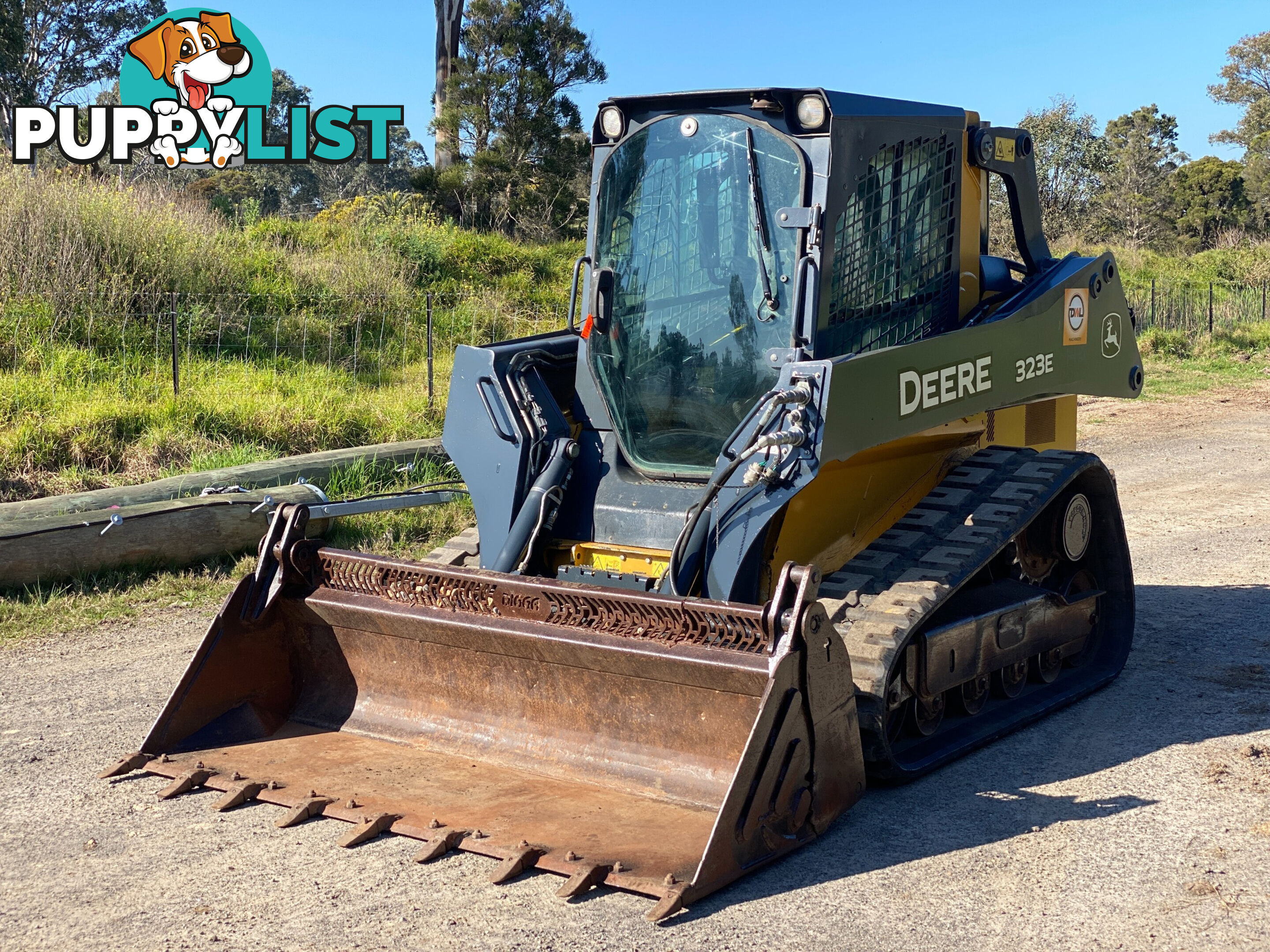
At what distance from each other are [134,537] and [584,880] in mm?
5076

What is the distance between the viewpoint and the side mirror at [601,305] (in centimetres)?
575

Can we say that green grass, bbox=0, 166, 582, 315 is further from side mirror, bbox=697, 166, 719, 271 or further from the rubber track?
the rubber track

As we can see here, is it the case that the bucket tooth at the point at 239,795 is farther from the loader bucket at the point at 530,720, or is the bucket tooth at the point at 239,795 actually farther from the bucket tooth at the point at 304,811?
the bucket tooth at the point at 304,811

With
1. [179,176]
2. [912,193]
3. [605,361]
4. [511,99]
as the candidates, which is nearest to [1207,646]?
[912,193]

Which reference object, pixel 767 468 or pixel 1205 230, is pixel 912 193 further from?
pixel 1205 230

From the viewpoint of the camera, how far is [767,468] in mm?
4711

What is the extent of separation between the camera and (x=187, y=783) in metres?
4.74

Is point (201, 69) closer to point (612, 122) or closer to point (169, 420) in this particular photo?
point (169, 420)

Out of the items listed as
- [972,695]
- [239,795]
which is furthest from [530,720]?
[972,695]

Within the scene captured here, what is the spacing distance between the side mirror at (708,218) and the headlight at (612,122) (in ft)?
1.49

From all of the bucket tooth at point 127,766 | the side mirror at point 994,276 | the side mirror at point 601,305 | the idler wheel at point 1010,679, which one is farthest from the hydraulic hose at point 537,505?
the side mirror at point 994,276

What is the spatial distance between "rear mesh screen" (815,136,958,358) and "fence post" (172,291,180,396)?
776cm

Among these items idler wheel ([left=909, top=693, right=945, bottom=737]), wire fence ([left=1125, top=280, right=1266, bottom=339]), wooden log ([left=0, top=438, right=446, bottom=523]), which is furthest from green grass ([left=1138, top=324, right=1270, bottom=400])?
idler wheel ([left=909, top=693, right=945, bottom=737])

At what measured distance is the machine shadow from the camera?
425cm
